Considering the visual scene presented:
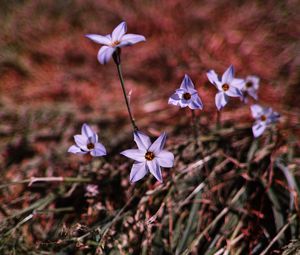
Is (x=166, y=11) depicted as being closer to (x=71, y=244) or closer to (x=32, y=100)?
(x=32, y=100)

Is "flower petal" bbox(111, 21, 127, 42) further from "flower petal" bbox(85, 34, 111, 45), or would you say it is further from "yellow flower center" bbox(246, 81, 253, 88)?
"yellow flower center" bbox(246, 81, 253, 88)

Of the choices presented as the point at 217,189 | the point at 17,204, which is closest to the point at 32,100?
the point at 17,204

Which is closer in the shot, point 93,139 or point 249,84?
point 93,139

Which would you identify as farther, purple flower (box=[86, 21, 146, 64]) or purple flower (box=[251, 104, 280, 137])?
purple flower (box=[251, 104, 280, 137])

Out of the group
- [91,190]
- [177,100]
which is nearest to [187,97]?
[177,100]

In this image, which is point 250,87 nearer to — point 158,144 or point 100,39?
point 158,144

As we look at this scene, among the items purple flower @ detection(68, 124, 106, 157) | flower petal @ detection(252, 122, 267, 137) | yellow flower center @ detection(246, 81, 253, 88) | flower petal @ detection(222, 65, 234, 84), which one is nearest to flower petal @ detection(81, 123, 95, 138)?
purple flower @ detection(68, 124, 106, 157)
